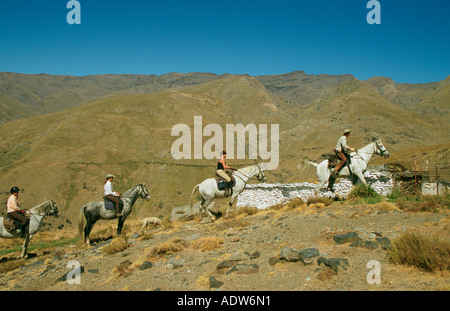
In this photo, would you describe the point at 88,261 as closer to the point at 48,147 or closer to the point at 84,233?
the point at 84,233

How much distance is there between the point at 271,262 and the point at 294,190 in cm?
1369

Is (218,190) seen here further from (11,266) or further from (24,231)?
(11,266)

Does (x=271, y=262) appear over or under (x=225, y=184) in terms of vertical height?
under

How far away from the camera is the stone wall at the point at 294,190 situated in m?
17.2

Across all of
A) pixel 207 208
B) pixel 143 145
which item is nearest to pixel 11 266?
pixel 207 208

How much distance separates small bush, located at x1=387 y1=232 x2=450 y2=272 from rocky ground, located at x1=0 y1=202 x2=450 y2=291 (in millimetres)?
194

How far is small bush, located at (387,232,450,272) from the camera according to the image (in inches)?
244

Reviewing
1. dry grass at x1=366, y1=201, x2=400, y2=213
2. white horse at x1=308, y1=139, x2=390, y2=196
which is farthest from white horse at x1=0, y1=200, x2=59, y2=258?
dry grass at x1=366, y1=201, x2=400, y2=213

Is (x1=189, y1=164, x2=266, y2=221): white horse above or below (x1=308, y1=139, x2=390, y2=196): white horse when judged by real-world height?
below

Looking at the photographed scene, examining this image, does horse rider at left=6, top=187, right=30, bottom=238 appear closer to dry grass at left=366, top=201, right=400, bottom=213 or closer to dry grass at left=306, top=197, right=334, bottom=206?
dry grass at left=306, top=197, right=334, bottom=206

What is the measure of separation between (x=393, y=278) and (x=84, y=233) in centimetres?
1333

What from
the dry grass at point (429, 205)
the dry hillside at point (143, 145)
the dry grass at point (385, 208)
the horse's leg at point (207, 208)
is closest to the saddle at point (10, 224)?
the horse's leg at point (207, 208)

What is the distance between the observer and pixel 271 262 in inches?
298

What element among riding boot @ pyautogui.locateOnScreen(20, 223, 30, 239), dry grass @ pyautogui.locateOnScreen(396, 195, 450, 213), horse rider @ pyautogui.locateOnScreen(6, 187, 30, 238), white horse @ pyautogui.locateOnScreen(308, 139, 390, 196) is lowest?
riding boot @ pyautogui.locateOnScreen(20, 223, 30, 239)
